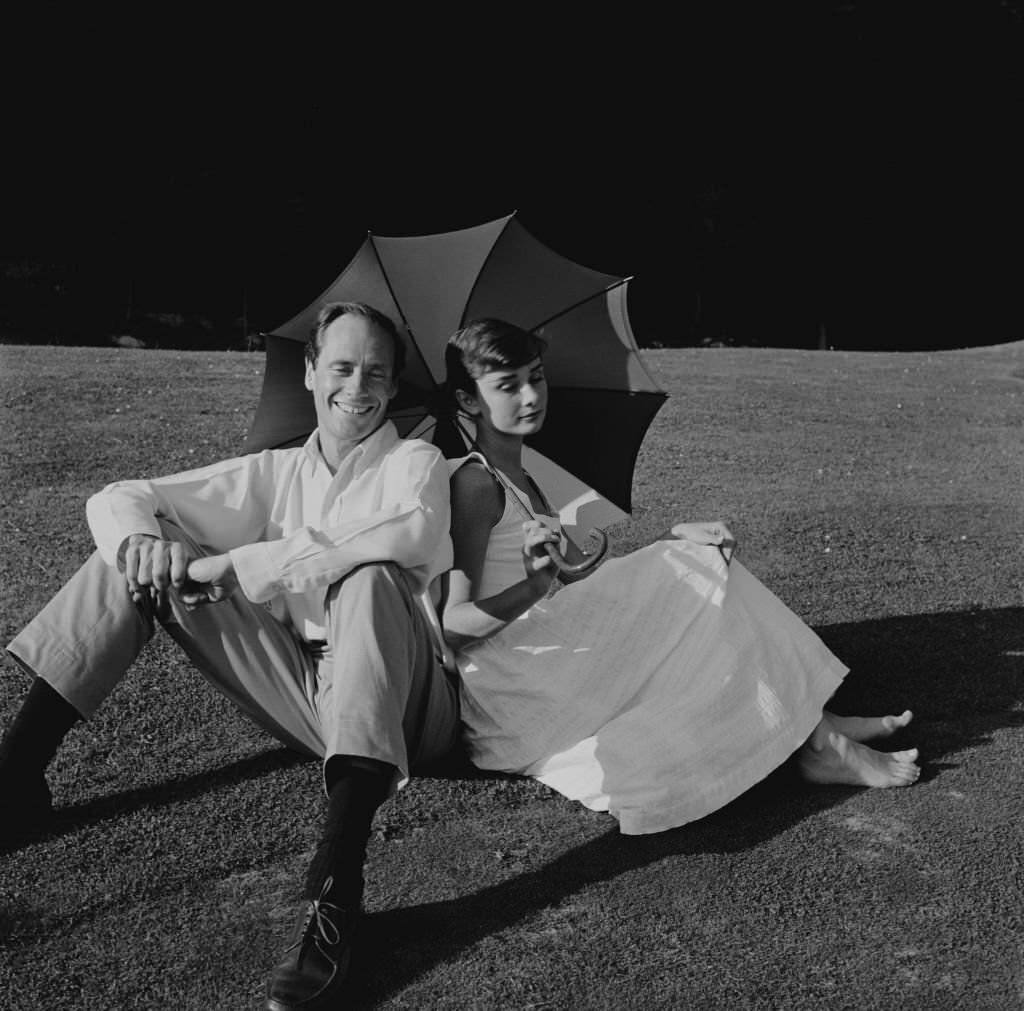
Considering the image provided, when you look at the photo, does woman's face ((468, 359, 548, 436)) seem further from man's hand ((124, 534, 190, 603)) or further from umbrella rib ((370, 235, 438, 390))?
man's hand ((124, 534, 190, 603))

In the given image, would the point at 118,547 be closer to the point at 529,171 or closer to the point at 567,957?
the point at 567,957

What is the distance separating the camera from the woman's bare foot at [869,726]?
4414 millimetres

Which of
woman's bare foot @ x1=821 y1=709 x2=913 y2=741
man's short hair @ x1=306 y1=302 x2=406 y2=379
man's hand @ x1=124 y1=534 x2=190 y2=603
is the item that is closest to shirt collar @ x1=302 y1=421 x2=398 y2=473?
man's short hair @ x1=306 y1=302 x2=406 y2=379

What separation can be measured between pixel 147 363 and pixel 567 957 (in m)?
11.4

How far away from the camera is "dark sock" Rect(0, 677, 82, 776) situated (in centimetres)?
368

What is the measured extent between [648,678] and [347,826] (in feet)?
4.24

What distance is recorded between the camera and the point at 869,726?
445 cm

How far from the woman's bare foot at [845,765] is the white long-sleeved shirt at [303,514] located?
1.35 metres

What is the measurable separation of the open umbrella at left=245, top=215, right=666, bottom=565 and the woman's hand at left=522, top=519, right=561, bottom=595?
0.88 m

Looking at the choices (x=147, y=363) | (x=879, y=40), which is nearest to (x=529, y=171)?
(x=879, y=40)

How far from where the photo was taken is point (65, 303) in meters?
31.4

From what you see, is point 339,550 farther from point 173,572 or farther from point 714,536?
point 714,536

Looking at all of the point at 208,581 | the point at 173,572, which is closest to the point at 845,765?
the point at 208,581

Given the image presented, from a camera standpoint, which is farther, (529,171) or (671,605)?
(529,171)
